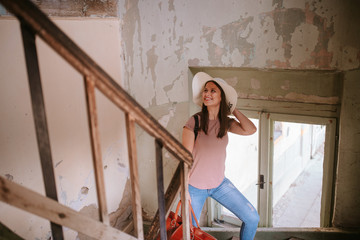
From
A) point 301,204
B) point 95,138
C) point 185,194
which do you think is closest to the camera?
point 95,138

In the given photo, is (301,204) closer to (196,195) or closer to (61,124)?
(196,195)

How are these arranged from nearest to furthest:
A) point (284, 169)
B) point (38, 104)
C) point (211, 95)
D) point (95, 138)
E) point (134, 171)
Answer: point (38, 104)
point (95, 138)
point (134, 171)
point (211, 95)
point (284, 169)

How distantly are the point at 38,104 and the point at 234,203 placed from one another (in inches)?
73.5

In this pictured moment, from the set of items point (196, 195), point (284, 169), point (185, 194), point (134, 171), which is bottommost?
point (284, 169)

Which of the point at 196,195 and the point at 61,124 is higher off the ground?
the point at 61,124

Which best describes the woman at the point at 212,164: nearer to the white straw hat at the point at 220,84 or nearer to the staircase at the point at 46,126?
the white straw hat at the point at 220,84

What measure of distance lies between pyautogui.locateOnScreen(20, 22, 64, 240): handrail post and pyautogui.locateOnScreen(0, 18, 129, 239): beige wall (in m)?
1.74

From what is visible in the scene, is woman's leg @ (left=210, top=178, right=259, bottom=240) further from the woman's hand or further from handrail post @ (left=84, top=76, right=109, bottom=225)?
handrail post @ (left=84, top=76, right=109, bottom=225)

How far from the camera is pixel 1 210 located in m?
2.40

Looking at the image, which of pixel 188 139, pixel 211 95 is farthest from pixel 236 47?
pixel 188 139

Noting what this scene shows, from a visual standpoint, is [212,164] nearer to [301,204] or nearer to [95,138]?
[95,138]

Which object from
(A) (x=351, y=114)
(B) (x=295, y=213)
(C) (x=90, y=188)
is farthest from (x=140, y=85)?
(B) (x=295, y=213)

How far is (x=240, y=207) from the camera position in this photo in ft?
7.54

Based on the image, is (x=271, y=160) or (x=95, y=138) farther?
(x=271, y=160)
